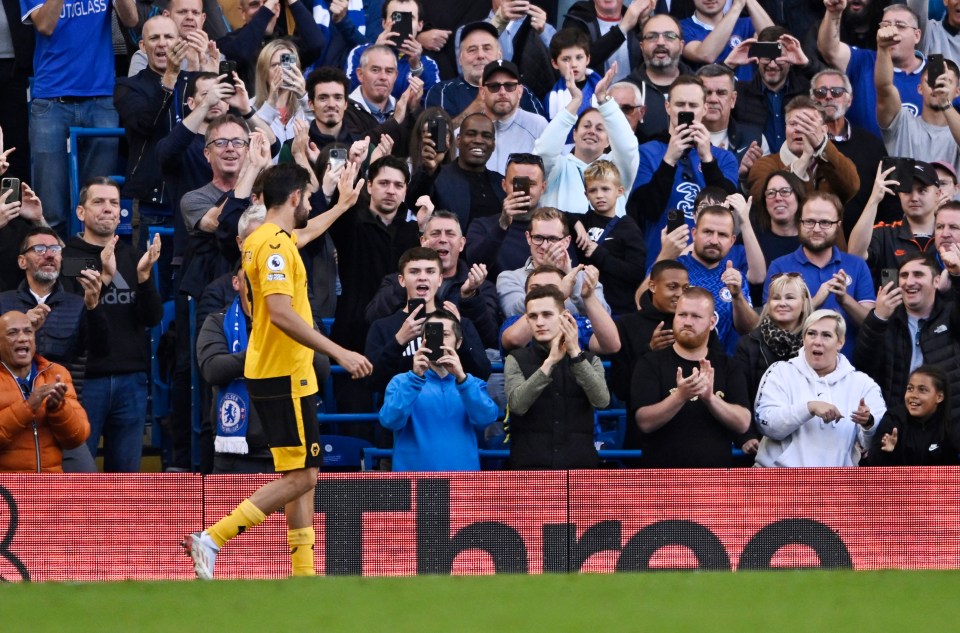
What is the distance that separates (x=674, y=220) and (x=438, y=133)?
74.5 inches

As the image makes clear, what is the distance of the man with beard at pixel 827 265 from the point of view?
35.8 feet

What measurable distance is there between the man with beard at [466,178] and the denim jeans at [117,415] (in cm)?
246

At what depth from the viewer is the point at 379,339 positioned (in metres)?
10.4

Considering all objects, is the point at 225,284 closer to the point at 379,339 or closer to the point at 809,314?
the point at 379,339

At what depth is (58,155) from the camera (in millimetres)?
12523

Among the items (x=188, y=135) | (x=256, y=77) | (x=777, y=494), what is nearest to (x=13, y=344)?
(x=188, y=135)

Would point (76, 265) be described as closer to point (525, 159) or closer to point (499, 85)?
point (525, 159)

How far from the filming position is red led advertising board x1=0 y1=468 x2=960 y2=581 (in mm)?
9469

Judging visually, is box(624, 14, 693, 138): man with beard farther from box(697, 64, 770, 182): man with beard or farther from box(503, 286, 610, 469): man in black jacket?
box(503, 286, 610, 469): man in black jacket

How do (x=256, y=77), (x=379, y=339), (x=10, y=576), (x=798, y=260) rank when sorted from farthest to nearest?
(x=256, y=77), (x=798, y=260), (x=379, y=339), (x=10, y=576)

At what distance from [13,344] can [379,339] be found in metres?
2.33

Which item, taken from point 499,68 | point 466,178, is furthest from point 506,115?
point 466,178

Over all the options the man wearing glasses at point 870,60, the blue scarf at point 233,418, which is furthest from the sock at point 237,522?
the man wearing glasses at point 870,60

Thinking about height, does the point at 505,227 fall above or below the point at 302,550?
above
